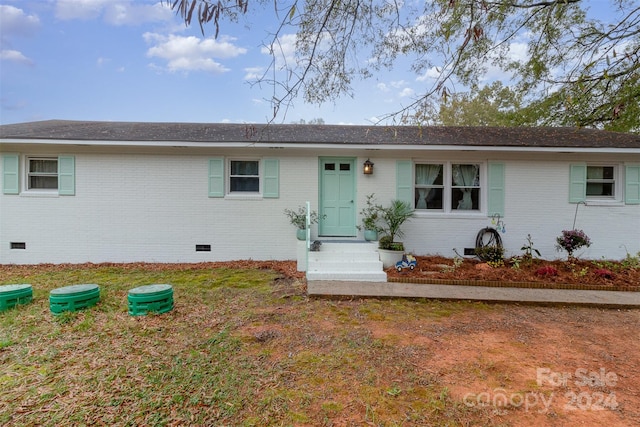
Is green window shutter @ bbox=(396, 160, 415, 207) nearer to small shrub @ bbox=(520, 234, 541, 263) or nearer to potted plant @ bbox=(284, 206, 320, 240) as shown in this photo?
potted plant @ bbox=(284, 206, 320, 240)

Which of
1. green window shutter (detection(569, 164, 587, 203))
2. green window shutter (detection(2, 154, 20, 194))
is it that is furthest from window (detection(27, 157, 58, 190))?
green window shutter (detection(569, 164, 587, 203))

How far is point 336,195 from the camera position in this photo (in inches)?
302

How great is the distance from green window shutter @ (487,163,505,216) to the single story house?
26mm

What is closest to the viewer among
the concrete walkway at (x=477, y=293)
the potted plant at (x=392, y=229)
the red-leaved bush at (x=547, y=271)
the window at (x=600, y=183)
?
the concrete walkway at (x=477, y=293)

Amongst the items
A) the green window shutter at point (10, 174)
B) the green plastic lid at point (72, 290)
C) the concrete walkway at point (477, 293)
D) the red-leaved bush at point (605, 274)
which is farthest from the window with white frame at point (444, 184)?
Result: the green window shutter at point (10, 174)

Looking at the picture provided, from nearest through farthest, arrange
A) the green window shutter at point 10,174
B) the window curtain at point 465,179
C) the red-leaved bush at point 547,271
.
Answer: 1. the red-leaved bush at point 547,271
2. the green window shutter at point 10,174
3. the window curtain at point 465,179

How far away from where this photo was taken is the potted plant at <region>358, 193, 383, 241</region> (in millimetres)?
7242

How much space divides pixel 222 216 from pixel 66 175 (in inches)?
160

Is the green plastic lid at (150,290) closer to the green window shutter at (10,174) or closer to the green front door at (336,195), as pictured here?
the green front door at (336,195)

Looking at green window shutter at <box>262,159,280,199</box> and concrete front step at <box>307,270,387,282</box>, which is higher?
green window shutter at <box>262,159,280,199</box>

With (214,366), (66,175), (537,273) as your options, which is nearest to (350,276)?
(214,366)

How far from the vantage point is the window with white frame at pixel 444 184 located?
7730 millimetres

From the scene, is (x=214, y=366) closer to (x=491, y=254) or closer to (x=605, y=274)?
(x=491, y=254)

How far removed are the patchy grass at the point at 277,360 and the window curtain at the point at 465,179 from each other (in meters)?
3.69
